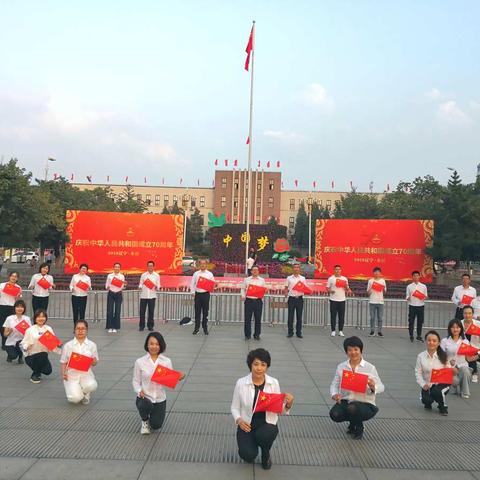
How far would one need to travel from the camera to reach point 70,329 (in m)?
10.7

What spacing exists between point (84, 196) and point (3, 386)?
96.2 ft

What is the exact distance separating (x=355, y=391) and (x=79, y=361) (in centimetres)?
298

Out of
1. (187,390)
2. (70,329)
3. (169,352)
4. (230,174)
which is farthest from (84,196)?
(230,174)

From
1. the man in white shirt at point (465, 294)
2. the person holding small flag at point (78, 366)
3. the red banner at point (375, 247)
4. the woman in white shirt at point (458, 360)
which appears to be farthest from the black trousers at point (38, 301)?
the red banner at point (375, 247)

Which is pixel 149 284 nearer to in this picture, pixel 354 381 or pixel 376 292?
pixel 376 292

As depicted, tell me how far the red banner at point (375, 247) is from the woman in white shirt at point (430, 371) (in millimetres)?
15588

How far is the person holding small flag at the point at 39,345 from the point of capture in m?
6.24

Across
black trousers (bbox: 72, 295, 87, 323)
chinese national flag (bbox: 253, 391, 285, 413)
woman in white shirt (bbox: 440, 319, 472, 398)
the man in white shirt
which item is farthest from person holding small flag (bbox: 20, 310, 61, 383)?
the man in white shirt

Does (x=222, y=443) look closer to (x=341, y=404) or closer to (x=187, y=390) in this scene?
(x=341, y=404)

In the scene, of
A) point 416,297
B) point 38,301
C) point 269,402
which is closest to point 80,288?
point 38,301

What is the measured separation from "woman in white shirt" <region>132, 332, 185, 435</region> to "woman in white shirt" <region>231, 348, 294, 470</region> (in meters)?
1.01

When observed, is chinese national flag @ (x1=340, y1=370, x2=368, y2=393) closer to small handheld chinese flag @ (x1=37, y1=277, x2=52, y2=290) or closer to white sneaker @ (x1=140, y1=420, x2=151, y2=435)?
white sneaker @ (x1=140, y1=420, x2=151, y2=435)

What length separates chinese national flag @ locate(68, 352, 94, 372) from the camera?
17.9 feet

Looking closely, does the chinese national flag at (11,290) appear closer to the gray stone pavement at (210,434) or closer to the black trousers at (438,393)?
the gray stone pavement at (210,434)
